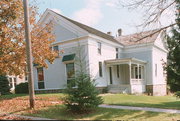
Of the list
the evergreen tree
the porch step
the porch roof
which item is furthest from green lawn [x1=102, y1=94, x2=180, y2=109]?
the porch roof

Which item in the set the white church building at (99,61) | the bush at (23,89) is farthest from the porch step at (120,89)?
the bush at (23,89)

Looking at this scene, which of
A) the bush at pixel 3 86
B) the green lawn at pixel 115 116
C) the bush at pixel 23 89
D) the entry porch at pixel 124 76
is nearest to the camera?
the green lawn at pixel 115 116

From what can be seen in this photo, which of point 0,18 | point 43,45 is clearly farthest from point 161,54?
point 0,18

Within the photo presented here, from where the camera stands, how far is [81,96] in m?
8.20

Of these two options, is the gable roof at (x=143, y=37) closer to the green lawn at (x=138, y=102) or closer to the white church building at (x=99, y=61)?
the white church building at (x=99, y=61)

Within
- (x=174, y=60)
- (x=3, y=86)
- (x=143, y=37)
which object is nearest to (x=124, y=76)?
(x=174, y=60)

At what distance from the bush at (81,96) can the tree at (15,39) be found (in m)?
5.93

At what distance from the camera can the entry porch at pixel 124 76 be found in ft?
61.3

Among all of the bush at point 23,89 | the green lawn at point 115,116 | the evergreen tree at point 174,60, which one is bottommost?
the bush at point 23,89

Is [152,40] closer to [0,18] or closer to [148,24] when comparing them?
[148,24]

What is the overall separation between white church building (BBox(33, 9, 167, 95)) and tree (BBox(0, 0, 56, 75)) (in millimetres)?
3519

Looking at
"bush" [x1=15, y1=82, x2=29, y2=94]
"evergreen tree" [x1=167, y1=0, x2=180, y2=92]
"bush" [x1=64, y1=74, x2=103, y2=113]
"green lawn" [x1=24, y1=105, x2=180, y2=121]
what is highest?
"evergreen tree" [x1=167, y1=0, x2=180, y2=92]

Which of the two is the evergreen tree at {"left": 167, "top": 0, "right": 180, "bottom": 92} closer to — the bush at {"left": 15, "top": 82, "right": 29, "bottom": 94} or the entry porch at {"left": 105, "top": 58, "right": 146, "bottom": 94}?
the entry porch at {"left": 105, "top": 58, "right": 146, "bottom": 94}

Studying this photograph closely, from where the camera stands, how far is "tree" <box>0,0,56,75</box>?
11.3 metres
